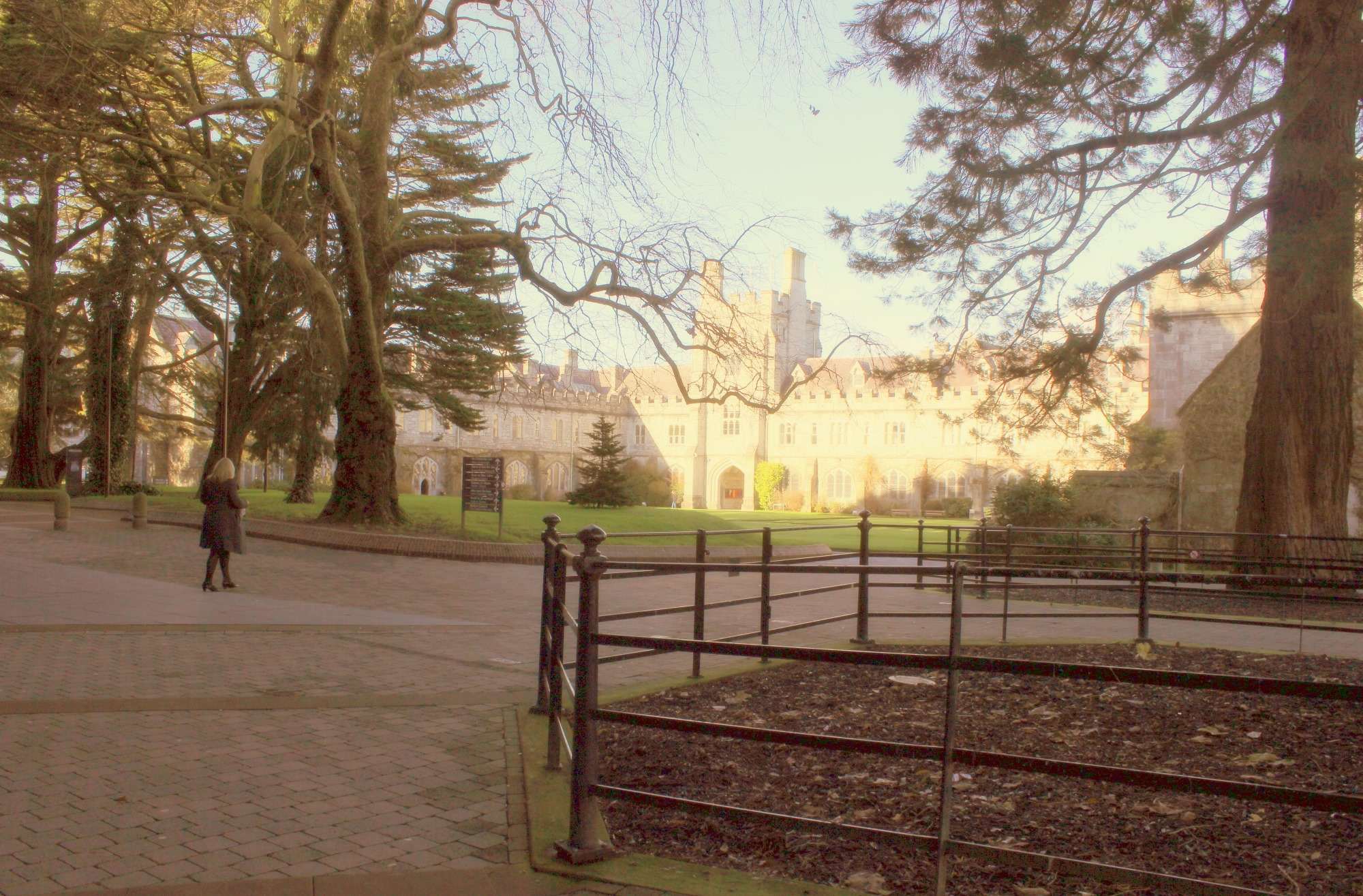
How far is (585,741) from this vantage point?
4.15 metres

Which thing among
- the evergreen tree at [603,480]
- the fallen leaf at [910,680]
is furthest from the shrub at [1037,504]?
the evergreen tree at [603,480]

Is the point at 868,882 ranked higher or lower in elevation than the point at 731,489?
lower

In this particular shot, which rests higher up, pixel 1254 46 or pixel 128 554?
pixel 1254 46

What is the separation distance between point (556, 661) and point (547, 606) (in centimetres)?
48

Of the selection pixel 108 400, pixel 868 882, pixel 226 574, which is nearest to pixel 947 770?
pixel 868 882

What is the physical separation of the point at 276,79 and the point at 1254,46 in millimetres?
17203

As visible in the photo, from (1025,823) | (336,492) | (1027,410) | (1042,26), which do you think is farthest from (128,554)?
(1025,823)

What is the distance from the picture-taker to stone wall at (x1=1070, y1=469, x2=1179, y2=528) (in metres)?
24.0

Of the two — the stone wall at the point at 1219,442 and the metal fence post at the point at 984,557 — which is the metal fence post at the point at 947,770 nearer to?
the metal fence post at the point at 984,557

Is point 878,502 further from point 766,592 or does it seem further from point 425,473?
point 766,592

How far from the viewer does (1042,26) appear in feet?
35.6

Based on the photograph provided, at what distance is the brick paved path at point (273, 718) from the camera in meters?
4.17

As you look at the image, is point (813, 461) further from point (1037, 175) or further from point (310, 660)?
point (310, 660)

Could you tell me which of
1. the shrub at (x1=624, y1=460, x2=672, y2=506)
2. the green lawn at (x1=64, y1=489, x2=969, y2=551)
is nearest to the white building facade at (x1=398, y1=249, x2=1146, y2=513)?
the shrub at (x1=624, y1=460, x2=672, y2=506)
